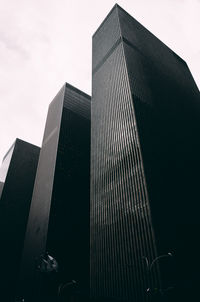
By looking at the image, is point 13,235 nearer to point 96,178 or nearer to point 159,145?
point 96,178

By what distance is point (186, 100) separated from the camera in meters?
67.7

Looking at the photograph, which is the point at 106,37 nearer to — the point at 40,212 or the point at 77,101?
the point at 77,101

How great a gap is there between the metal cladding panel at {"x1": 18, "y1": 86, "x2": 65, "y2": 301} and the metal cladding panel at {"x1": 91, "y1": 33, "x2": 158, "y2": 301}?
1140cm

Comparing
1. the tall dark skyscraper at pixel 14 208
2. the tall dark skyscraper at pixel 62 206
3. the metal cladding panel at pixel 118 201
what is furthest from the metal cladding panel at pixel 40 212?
the metal cladding panel at pixel 118 201

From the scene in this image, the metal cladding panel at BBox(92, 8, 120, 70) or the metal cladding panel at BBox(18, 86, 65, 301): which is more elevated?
the metal cladding panel at BBox(92, 8, 120, 70)

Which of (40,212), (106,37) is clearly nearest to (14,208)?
(40,212)

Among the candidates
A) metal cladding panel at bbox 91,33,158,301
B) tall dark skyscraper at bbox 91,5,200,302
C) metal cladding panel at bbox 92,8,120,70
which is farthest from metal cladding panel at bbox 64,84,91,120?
metal cladding panel at bbox 91,33,158,301

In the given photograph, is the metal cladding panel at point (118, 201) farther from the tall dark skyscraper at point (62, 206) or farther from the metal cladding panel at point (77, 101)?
the metal cladding panel at point (77, 101)

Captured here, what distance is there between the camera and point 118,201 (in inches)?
1588

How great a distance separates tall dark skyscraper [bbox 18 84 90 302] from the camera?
4575 centimetres

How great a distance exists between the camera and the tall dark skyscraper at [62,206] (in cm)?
4575

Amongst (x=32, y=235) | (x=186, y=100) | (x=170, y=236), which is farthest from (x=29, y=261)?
(x=186, y=100)

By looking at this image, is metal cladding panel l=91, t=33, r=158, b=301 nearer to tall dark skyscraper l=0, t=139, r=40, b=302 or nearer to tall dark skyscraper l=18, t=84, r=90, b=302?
tall dark skyscraper l=18, t=84, r=90, b=302

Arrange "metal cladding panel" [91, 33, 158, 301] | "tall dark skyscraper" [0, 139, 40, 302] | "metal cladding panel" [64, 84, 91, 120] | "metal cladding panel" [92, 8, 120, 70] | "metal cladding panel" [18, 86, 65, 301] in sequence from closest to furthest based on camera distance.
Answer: "metal cladding panel" [91, 33, 158, 301], "metal cladding panel" [18, 86, 65, 301], "tall dark skyscraper" [0, 139, 40, 302], "metal cladding panel" [92, 8, 120, 70], "metal cladding panel" [64, 84, 91, 120]
